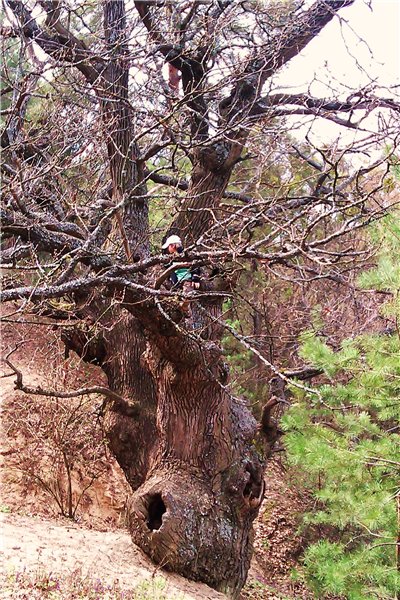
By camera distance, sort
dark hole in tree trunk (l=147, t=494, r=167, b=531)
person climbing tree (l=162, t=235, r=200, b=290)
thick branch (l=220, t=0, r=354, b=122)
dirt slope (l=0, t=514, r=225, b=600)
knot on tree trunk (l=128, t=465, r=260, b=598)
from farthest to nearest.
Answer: thick branch (l=220, t=0, r=354, b=122) → dark hole in tree trunk (l=147, t=494, r=167, b=531) → knot on tree trunk (l=128, t=465, r=260, b=598) → person climbing tree (l=162, t=235, r=200, b=290) → dirt slope (l=0, t=514, r=225, b=600)

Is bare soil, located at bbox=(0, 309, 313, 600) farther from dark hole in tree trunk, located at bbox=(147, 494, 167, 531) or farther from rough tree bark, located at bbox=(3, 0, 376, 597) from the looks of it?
rough tree bark, located at bbox=(3, 0, 376, 597)

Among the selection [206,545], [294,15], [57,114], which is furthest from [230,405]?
[294,15]

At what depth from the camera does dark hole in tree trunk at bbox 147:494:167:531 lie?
599 cm

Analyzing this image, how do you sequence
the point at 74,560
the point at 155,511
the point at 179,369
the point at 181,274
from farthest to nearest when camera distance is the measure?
the point at 155,511 < the point at 179,369 < the point at 181,274 < the point at 74,560

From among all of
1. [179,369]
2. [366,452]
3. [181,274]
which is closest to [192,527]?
[179,369]

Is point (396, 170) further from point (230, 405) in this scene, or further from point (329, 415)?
point (329, 415)

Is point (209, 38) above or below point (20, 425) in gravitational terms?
above

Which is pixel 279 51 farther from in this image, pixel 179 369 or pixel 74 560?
pixel 74 560

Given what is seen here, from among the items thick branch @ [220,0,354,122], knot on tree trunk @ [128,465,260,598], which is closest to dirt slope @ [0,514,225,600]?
knot on tree trunk @ [128,465,260,598]

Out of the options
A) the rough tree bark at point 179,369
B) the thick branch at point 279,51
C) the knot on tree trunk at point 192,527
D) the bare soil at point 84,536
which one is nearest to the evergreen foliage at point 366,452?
the rough tree bark at point 179,369

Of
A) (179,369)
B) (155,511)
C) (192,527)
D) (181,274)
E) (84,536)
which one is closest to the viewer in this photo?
(181,274)

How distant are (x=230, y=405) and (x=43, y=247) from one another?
9.12ft

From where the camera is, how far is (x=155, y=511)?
6059 millimetres

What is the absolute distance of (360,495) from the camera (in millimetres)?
6156
